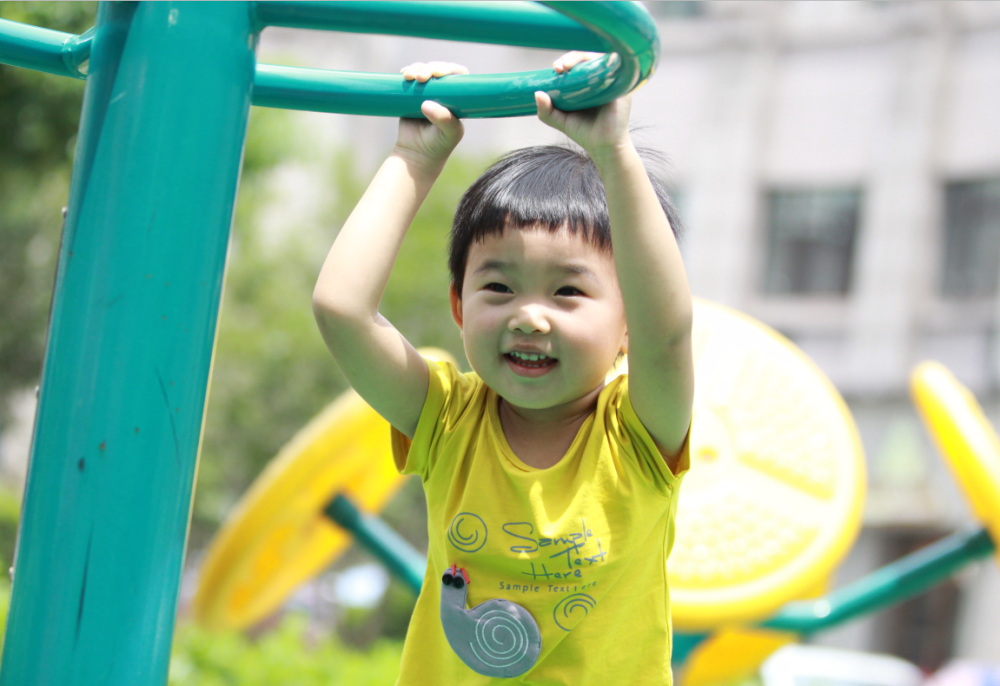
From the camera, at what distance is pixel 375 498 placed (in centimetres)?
331

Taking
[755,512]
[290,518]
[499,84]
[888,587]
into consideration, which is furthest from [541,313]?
[888,587]

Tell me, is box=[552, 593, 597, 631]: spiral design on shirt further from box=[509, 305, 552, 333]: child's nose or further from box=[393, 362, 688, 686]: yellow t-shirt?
box=[509, 305, 552, 333]: child's nose

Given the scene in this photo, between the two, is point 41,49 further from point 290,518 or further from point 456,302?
point 290,518

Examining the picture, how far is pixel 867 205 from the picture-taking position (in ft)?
33.3

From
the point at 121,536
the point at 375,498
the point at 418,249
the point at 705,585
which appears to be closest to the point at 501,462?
the point at 121,536

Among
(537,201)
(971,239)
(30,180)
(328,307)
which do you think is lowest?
(328,307)

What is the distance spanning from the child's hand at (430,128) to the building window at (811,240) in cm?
1012

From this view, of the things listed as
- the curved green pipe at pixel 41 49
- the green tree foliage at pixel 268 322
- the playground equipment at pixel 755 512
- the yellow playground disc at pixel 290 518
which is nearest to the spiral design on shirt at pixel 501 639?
the curved green pipe at pixel 41 49

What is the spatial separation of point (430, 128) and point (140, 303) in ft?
1.17

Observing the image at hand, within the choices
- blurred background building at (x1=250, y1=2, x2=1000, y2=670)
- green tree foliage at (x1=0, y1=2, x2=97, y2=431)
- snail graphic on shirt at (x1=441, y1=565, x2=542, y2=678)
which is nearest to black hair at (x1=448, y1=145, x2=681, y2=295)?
snail graphic on shirt at (x1=441, y1=565, x2=542, y2=678)

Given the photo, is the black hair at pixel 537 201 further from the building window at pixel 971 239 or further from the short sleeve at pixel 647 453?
the building window at pixel 971 239

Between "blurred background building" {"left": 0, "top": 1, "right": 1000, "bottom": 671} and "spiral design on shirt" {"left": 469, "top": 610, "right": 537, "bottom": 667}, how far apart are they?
328 inches

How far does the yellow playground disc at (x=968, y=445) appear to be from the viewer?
96.8 inches

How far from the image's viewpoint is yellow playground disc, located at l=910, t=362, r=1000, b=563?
2.46 metres
